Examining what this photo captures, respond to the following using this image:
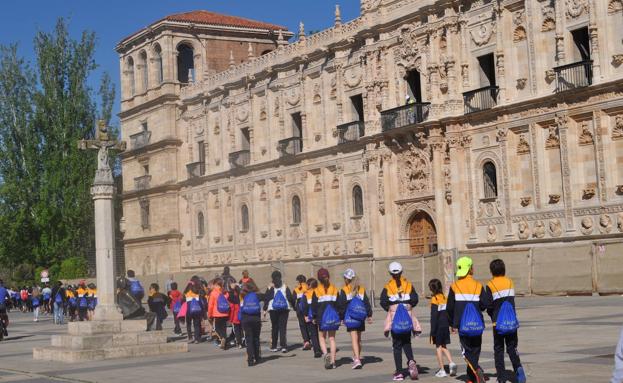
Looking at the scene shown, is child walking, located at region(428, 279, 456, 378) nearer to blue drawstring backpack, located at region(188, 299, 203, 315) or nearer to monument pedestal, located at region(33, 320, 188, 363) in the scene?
monument pedestal, located at region(33, 320, 188, 363)

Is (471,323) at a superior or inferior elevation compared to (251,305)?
inferior

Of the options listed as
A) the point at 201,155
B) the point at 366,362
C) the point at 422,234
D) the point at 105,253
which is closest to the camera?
the point at 366,362

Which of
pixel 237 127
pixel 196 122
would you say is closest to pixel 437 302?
pixel 237 127

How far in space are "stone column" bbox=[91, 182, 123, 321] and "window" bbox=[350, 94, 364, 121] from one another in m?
25.9

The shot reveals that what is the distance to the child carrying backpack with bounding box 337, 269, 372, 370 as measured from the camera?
640 inches

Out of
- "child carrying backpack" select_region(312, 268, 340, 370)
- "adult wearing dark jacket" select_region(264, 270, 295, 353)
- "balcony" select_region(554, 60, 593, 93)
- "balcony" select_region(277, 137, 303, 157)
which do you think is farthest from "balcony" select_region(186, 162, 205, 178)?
"child carrying backpack" select_region(312, 268, 340, 370)

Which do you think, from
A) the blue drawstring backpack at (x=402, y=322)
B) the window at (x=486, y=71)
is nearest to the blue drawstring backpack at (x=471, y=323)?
the blue drawstring backpack at (x=402, y=322)

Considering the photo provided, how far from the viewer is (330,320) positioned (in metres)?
17.1

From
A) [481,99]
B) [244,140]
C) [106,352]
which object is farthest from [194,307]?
[244,140]

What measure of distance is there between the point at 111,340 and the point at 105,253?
6.01 ft

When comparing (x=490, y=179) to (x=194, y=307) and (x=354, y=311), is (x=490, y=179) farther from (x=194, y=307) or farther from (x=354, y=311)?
(x=354, y=311)

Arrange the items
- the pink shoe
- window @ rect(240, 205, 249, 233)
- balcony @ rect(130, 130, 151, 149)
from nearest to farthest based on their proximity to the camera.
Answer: the pink shoe, window @ rect(240, 205, 249, 233), balcony @ rect(130, 130, 151, 149)

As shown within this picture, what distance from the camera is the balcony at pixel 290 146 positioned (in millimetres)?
51281

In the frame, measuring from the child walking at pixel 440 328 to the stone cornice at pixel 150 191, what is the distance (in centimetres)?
4715
